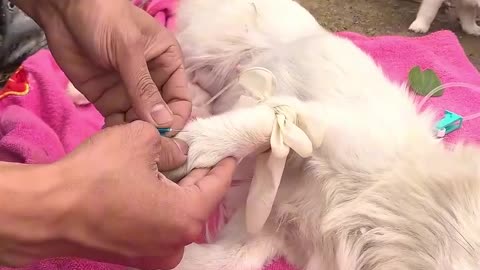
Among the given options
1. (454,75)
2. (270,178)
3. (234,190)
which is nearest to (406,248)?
(270,178)

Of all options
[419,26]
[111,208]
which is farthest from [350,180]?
[419,26]

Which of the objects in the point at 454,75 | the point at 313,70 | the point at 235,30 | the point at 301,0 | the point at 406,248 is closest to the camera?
the point at 406,248

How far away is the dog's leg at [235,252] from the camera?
94 centimetres

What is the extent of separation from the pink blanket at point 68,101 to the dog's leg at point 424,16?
476 millimetres

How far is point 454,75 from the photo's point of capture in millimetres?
1471

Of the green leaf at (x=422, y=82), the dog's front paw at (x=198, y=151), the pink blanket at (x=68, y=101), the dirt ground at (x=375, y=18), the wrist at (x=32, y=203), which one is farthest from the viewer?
the dirt ground at (x=375, y=18)

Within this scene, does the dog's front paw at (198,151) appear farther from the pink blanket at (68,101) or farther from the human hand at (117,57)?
the pink blanket at (68,101)

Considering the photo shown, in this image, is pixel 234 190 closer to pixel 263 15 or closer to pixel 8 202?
pixel 263 15

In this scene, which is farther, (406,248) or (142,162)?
(406,248)

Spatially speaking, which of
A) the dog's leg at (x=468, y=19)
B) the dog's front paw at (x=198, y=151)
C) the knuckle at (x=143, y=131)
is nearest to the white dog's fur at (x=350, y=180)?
the dog's front paw at (x=198, y=151)

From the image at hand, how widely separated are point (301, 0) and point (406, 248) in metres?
1.43

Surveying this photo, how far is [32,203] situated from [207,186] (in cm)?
21

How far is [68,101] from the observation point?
129 cm

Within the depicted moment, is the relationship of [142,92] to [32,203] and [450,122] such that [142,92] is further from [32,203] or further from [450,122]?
[450,122]
